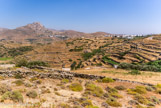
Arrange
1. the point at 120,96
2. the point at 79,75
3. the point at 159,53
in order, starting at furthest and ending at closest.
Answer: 1. the point at 159,53
2. the point at 79,75
3. the point at 120,96

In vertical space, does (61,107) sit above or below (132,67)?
above

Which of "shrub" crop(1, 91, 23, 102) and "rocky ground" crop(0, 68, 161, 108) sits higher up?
"shrub" crop(1, 91, 23, 102)

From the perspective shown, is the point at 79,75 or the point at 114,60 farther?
the point at 114,60

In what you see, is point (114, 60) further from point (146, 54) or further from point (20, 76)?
point (20, 76)

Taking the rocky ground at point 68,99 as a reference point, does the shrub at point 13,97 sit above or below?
above

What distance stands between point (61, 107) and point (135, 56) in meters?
33.5

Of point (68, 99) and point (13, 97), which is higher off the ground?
point (13, 97)

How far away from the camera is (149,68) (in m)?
21.3

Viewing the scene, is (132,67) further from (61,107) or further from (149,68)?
(61,107)

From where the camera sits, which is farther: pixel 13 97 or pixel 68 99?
pixel 68 99

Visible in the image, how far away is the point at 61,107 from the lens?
4.95 metres

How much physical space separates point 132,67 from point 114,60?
11463 mm

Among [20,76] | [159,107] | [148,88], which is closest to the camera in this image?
[159,107]

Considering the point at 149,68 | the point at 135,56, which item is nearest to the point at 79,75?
the point at 149,68
